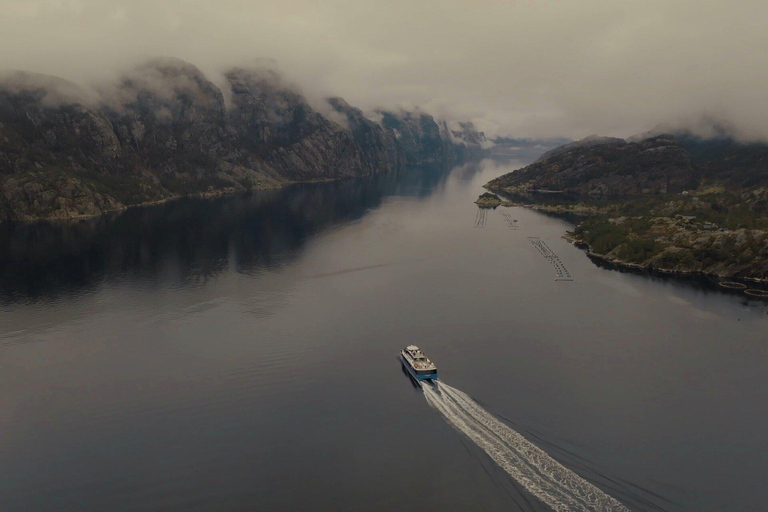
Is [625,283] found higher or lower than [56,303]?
higher

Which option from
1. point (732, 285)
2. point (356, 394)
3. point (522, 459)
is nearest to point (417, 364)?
point (356, 394)

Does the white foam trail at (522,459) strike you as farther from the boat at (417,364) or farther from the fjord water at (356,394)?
the boat at (417,364)

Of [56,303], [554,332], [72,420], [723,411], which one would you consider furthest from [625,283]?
[56,303]

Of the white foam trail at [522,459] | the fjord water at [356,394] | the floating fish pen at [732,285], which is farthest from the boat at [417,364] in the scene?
the floating fish pen at [732,285]

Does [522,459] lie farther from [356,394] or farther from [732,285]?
[732,285]

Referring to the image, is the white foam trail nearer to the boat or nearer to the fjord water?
the fjord water

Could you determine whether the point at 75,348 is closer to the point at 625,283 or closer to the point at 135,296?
the point at 135,296
